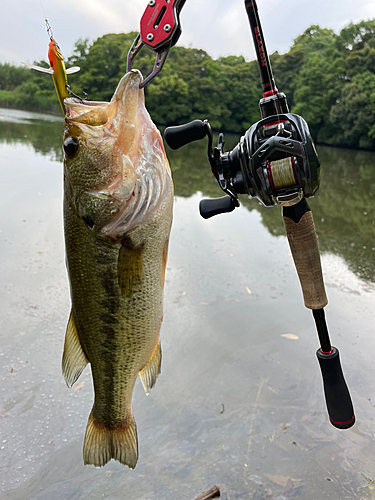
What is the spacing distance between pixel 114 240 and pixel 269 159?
658 mm

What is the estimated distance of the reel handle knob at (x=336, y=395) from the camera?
1902mm

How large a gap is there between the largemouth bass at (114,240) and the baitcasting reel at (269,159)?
0.96 feet

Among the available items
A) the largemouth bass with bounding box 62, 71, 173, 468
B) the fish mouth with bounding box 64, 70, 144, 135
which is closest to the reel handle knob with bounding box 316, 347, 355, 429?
the largemouth bass with bounding box 62, 71, 173, 468

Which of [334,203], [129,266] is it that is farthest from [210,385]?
[334,203]

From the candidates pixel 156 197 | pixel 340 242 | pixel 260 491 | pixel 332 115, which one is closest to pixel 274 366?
pixel 260 491

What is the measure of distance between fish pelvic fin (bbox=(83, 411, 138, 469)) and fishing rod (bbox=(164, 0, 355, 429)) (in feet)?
3.16

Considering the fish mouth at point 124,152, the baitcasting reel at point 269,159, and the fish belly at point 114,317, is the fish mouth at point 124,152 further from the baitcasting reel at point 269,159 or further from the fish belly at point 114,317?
the baitcasting reel at point 269,159

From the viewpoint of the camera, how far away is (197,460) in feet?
7.37

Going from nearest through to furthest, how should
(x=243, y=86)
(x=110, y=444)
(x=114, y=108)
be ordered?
(x=114, y=108), (x=110, y=444), (x=243, y=86)

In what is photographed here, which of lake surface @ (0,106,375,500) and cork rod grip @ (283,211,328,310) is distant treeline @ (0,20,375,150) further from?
cork rod grip @ (283,211,328,310)

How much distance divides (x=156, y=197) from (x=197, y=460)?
5.63 feet

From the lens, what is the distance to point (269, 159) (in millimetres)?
1447

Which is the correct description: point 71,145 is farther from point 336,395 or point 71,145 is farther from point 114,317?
point 336,395

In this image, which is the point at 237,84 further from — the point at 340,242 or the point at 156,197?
the point at 156,197
